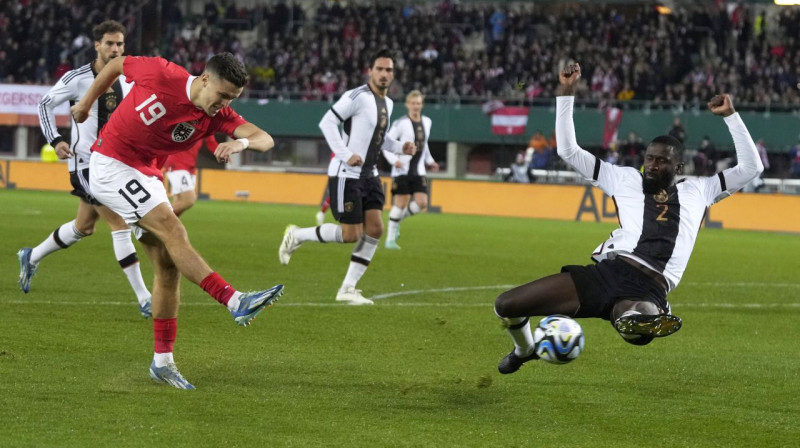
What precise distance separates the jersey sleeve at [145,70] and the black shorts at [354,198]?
4.55 meters

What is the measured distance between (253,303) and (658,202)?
267 cm

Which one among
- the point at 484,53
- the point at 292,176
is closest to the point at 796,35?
the point at 484,53

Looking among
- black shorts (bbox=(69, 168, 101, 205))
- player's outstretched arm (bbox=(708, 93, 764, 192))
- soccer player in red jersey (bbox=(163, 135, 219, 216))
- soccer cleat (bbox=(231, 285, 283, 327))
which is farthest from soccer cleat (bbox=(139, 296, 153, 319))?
player's outstretched arm (bbox=(708, 93, 764, 192))

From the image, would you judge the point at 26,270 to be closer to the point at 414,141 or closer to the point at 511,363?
the point at 511,363

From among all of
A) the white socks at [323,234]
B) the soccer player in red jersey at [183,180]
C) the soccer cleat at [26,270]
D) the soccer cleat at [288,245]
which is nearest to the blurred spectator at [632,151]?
the soccer player in red jersey at [183,180]

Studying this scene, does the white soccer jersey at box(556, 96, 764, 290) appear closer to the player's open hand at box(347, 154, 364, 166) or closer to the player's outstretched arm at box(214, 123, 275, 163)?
the player's outstretched arm at box(214, 123, 275, 163)

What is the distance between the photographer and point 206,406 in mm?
6266

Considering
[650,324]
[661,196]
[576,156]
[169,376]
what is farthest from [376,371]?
[661,196]

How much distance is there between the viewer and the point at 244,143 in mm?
6805

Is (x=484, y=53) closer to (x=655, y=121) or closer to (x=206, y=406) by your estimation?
(x=655, y=121)

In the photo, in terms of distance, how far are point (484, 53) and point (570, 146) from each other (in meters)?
32.6

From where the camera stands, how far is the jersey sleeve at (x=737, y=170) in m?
7.35

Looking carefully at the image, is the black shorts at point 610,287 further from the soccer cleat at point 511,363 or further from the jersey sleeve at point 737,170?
the jersey sleeve at point 737,170

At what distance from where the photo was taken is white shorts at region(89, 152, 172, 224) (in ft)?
22.1
